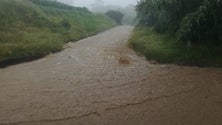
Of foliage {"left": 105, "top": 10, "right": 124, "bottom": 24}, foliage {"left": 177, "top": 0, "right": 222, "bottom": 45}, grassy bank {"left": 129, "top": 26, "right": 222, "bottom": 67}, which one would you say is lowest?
grassy bank {"left": 129, "top": 26, "right": 222, "bottom": 67}

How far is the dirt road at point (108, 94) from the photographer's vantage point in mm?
7590

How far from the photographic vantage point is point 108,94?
9328 millimetres

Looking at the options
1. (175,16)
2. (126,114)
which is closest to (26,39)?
(175,16)

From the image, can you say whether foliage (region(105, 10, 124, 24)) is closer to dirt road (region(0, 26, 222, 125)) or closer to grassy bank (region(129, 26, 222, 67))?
grassy bank (region(129, 26, 222, 67))

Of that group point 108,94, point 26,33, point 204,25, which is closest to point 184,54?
point 204,25

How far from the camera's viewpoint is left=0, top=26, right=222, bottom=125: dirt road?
24.9ft

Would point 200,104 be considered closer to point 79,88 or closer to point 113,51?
point 79,88

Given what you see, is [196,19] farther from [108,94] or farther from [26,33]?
[26,33]

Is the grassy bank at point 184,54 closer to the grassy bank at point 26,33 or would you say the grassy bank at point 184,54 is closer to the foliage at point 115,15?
the grassy bank at point 26,33

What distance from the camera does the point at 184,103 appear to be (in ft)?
28.1

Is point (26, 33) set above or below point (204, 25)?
below

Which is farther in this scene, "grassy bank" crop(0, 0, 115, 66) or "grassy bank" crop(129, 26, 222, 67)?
"grassy bank" crop(0, 0, 115, 66)

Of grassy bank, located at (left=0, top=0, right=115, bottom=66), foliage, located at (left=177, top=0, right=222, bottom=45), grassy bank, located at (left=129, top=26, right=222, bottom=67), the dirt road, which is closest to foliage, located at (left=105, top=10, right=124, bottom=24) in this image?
grassy bank, located at (left=0, top=0, right=115, bottom=66)

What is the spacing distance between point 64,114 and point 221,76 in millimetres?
5852
